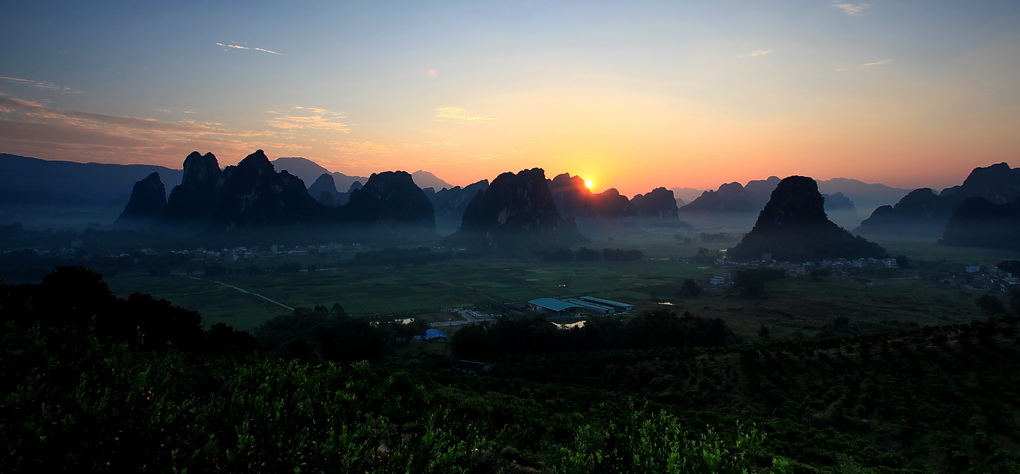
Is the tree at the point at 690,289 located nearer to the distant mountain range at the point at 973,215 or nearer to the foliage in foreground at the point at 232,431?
the foliage in foreground at the point at 232,431

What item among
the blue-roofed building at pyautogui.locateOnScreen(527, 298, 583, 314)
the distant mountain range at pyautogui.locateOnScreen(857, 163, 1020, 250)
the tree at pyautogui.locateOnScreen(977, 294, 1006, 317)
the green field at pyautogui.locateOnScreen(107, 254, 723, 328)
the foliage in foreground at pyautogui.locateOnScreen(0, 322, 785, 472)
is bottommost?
the green field at pyautogui.locateOnScreen(107, 254, 723, 328)

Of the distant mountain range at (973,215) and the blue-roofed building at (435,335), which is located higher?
the distant mountain range at (973,215)

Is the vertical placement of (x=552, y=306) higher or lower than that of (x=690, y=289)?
lower

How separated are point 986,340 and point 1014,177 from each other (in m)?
230

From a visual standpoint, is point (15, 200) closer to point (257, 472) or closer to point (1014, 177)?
point (257, 472)

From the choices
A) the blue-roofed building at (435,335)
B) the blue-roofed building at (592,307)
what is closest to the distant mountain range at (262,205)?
the blue-roofed building at (592,307)

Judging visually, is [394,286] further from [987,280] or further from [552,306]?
[987,280]

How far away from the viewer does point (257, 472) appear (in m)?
6.68

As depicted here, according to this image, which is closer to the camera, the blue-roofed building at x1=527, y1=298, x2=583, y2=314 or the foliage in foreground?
the foliage in foreground

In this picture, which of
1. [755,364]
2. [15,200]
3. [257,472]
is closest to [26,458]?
[257,472]

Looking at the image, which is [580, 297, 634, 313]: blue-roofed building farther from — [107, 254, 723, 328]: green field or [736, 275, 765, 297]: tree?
[736, 275, 765, 297]: tree

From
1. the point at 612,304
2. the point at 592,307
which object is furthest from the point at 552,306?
the point at 612,304

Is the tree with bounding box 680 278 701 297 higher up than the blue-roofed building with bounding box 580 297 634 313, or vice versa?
the tree with bounding box 680 278 701 297

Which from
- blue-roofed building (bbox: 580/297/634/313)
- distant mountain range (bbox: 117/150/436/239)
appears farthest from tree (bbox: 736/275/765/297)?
distant mountain range (bbox: 117/150/436/239)
